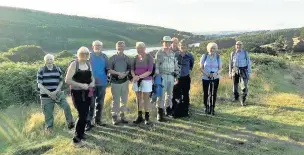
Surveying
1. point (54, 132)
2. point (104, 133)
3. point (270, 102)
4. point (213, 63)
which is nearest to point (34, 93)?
point (54, 132)

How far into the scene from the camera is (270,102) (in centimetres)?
1164

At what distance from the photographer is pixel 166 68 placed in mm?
8570

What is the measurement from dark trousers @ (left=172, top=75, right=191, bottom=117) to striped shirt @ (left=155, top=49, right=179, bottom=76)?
24.7 inches

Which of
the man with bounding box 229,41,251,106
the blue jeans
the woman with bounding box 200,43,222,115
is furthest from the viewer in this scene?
the man with bounding box 229,41,251,106

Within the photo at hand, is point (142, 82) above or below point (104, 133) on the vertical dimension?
above

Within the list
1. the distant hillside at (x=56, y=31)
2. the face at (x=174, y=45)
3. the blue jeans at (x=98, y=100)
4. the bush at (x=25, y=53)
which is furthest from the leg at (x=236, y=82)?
the distant hillside at (x=56, y=31)

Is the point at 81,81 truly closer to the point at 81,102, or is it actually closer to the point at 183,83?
the point at 81,102

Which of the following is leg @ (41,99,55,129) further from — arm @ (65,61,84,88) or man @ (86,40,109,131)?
Answer: arm @ (65,61,84,88)

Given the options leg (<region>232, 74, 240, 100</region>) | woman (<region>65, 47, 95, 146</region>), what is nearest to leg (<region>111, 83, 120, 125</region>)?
woman (<region>65, 47, 95, 146</region>)

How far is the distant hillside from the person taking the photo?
260 ft

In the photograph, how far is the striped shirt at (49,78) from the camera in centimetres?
769

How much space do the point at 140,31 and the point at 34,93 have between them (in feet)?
394

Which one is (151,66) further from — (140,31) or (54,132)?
(140,31)

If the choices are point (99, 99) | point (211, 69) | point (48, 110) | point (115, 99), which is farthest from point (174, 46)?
point (48, 110)
